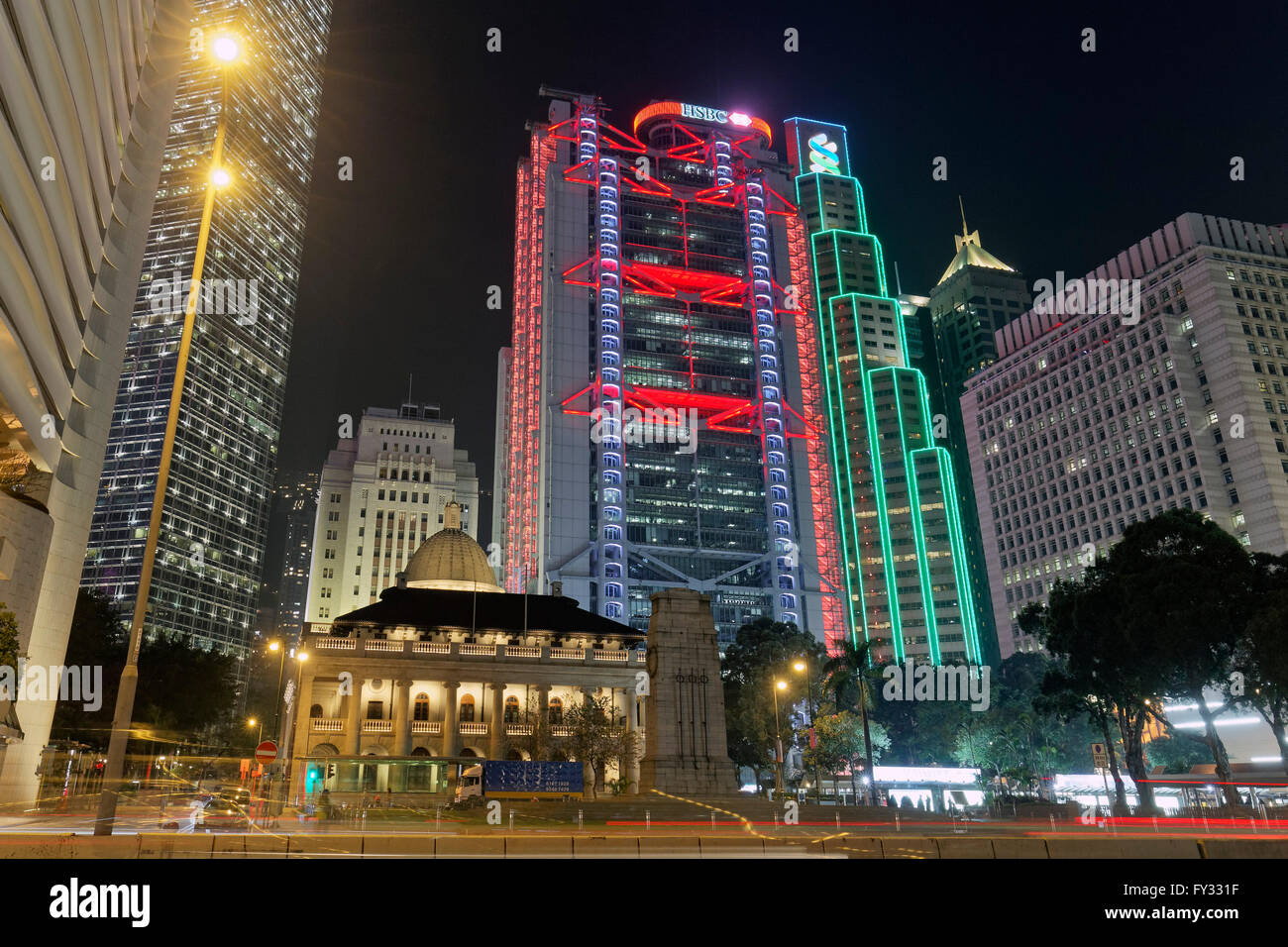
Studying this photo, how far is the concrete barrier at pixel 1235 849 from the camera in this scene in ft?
61.0

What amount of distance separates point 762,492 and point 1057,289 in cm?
7520

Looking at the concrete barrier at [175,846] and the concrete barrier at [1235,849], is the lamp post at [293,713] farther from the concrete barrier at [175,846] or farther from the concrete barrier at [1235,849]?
the concrete barrier at [1235,849]

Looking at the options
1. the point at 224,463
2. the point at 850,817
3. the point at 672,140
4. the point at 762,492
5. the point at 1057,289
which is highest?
the point at 672,140

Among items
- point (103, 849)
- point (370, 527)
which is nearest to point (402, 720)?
point (103, 849)

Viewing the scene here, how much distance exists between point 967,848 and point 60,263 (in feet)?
149

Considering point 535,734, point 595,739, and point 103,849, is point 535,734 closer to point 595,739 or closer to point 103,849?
point 595,739

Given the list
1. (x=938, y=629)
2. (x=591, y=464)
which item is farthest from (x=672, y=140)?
(x=938, y=629)

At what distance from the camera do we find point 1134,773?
187 ft

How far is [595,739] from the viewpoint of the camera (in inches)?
2483

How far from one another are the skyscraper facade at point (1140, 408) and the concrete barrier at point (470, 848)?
125 m

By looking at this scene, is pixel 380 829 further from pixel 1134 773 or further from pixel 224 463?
pixel 224 463

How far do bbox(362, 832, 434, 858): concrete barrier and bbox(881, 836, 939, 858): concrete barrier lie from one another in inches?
429

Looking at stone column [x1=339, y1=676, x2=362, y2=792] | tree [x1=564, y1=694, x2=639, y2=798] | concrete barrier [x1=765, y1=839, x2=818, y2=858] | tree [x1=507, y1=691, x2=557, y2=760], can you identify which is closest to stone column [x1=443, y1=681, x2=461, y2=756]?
tree [x1=507, y1=691, x2=557, y2=760]

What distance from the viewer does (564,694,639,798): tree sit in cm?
6222
